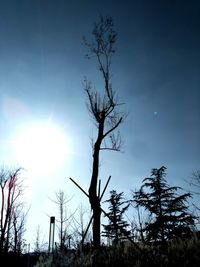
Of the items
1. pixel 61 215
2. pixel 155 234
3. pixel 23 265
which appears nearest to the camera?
pixel 23 265

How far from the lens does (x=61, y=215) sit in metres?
27.3

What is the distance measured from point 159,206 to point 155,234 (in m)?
2.96

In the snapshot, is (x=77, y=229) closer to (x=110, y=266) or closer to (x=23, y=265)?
(x=23, y=265)

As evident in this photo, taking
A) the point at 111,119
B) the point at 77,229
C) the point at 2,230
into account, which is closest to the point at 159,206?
the point at 77,229

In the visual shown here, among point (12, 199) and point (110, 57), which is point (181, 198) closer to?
point (110, 57)

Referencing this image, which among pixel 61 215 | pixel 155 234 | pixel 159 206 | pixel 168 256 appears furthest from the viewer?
pixel 61 215

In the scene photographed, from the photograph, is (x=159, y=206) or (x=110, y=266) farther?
(x=159, y=206)

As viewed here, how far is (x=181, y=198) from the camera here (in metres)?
20.8

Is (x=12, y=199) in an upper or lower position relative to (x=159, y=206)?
upper

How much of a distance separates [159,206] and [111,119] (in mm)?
13831

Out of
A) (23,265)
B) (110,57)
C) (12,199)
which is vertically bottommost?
(23,265)

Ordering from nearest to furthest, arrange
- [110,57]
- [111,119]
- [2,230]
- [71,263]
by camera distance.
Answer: [71,263] → [111,119] → [110,57] → [2,230]

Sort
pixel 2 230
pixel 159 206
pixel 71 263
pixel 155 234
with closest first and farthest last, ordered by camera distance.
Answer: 1. pixel 71 263
2. pixel 155 234
3. pixel 159 206
4. pixel 2 230

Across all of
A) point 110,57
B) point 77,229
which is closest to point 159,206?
point 77,229
